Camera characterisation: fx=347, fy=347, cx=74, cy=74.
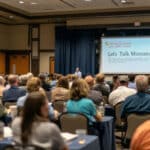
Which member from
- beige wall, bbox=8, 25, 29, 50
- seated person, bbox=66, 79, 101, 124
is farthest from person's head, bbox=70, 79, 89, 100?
beige wall, bbox=8, 25, 29, 50

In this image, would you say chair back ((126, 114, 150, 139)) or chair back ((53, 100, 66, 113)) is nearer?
chair back ((126, 114, 150, 139))

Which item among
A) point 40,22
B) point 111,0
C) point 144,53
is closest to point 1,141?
point 111,0

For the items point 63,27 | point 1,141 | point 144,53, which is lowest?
point 1,141

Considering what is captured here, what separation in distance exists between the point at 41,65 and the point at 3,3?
14.5 ft

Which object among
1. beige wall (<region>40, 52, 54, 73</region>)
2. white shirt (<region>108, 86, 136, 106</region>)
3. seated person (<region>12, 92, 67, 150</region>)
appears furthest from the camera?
beige wall (<region>40, 52, 54, 73</region>)

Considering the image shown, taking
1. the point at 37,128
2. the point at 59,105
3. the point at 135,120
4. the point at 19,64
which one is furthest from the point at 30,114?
the point at 19,64

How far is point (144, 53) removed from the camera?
46.5 feet

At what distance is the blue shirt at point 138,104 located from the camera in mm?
4512

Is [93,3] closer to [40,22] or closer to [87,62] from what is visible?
[87,62]

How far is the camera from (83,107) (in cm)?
432

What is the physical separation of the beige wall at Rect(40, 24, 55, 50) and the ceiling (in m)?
0.58

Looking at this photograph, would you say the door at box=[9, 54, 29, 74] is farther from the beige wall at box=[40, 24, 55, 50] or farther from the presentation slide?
the presentation slide

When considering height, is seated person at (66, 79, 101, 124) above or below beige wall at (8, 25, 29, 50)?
below

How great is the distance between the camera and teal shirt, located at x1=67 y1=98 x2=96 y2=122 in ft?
14.1
